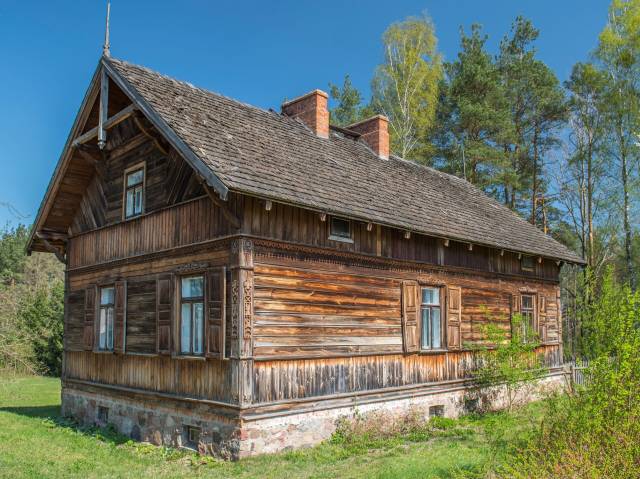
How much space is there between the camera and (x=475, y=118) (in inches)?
1282

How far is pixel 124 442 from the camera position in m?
13.2

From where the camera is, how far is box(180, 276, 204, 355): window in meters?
12.0

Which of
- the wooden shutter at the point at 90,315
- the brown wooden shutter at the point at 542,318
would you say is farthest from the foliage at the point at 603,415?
the wooden shutter at the point at 90,315

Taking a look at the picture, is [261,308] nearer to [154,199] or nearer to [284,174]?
[284,174]

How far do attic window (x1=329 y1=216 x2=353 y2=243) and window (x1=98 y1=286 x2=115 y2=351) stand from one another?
5.79 m

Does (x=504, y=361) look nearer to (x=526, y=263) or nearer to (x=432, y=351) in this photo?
(x=432, y=351)

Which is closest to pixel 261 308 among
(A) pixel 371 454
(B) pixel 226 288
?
(B) pixel 226 288

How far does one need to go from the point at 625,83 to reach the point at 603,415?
2453 cm

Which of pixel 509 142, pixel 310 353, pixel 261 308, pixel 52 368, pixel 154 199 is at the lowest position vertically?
pixel 52 368

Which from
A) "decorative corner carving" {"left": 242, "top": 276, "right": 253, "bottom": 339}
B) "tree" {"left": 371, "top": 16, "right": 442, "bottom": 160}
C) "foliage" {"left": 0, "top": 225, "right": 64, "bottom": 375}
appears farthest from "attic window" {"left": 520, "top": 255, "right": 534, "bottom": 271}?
"foliage" {"left": 0, "top": 225, "right": 64, "bottom": 375}

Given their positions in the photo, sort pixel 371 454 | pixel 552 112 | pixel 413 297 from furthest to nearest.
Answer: pixel 552 112, pixel 413 297, pixel 371 454

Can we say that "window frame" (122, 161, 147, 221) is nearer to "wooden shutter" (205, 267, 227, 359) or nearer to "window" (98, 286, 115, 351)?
"window" (98, 286, 115, 351)

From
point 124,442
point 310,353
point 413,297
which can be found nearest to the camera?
point 310,353

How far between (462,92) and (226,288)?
2660 cm
